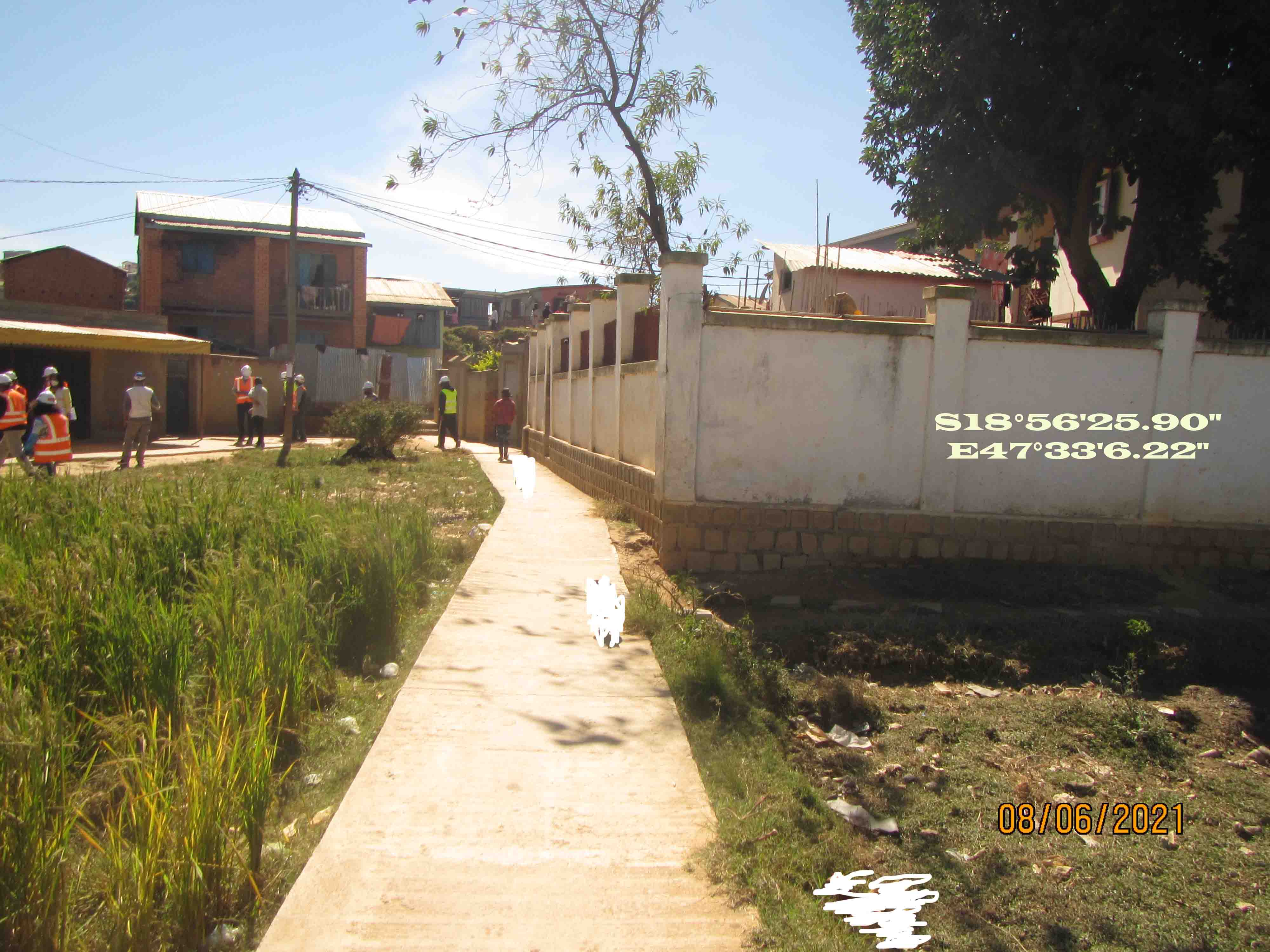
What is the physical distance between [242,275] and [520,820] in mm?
31177

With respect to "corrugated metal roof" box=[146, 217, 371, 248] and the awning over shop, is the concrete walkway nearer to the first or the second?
the awning over shop

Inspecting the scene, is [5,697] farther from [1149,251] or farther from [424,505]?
[1149,251]

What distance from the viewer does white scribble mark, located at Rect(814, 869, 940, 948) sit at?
3.28 metres

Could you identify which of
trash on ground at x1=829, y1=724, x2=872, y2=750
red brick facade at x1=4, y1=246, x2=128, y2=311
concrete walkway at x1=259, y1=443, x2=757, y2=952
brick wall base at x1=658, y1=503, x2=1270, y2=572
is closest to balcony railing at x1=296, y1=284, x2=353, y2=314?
red brick facade at x1=4, y1=246, x2=128, y2=311

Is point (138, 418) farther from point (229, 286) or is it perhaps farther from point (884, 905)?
point (229, 286)

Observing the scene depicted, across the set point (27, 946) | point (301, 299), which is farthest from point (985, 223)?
point (301, 299)

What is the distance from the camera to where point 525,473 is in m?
15.9

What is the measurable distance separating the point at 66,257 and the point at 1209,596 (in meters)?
30.0

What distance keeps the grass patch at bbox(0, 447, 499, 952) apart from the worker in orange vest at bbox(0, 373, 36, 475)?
5698 mm

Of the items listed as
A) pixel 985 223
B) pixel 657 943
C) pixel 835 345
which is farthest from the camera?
pixel 985 223

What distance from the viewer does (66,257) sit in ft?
91.5

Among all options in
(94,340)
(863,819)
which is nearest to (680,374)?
(863,819)

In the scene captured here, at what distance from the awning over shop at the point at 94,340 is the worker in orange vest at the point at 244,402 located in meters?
2.01

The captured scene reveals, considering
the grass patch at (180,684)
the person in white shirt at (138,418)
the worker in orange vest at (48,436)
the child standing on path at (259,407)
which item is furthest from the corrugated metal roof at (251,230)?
the grass patch at (180,684)
